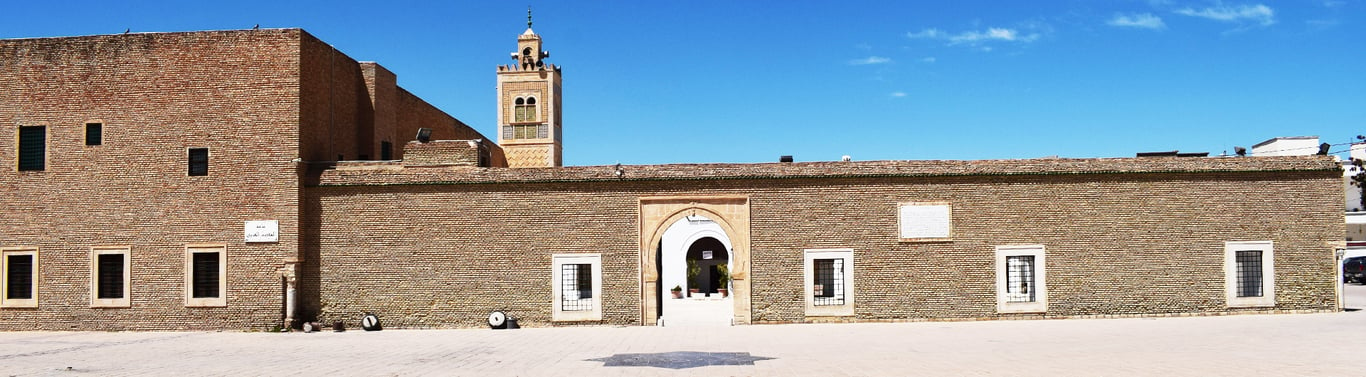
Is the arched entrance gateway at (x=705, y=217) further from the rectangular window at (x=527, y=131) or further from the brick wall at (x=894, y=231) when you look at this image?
the rectangular window at (x=527, y=131)

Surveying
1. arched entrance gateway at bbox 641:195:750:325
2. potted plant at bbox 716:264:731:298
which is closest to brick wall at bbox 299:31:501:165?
arched entrance gateway at bbox 641:195:750:325

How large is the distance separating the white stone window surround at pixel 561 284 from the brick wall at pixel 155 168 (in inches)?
229

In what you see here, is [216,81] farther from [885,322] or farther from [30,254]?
[885,322]

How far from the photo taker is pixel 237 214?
2484 cm

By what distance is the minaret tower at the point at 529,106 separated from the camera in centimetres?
4091

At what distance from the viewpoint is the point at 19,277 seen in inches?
1007

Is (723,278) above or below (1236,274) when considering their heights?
below

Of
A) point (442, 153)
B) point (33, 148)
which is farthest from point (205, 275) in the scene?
point (442, 153)

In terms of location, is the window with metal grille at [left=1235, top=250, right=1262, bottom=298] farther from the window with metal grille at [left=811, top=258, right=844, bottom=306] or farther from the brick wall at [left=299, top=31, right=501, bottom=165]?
the brick wall at [left=299, top=31, right=501, bottom=165]

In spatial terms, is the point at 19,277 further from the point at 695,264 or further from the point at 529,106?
the point at 695,264

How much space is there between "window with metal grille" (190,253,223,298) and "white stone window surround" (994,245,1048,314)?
1725 centimetres

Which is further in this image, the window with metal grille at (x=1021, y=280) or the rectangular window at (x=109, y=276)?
the rectangular window at (x=109, y=276)

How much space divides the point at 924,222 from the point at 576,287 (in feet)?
25.6

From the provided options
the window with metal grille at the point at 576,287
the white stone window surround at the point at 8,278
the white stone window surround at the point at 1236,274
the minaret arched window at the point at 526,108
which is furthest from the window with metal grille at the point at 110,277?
the white stone window surround at the point at 1236,274
